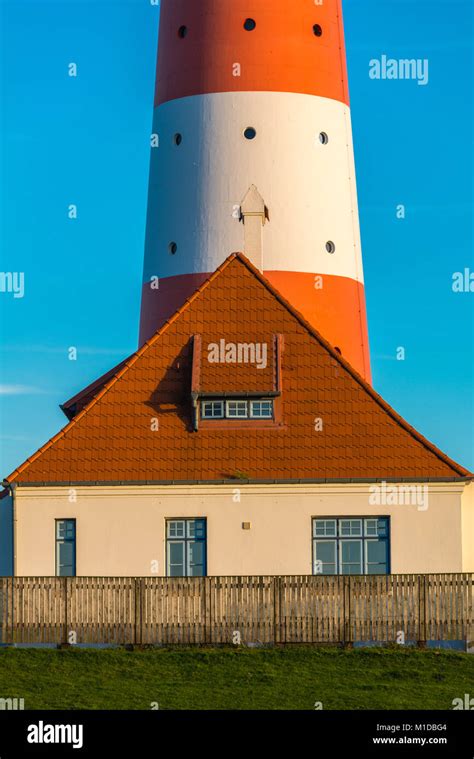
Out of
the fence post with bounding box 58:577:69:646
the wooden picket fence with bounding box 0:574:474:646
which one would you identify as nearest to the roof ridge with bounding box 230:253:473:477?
the wooden picket fence with bounding box 0:574:474:646

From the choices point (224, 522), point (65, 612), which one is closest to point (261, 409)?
point (224, 522)

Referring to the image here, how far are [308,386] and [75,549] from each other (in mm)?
5507

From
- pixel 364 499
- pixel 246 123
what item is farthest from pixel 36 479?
pixel 246 123

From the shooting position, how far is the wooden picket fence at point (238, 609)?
30516 mm

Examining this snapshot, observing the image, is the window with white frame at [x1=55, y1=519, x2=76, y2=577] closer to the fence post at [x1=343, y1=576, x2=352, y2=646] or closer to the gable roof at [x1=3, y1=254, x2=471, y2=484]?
the gable roof at [x1=3, y1=254, x2=471, y2=484]

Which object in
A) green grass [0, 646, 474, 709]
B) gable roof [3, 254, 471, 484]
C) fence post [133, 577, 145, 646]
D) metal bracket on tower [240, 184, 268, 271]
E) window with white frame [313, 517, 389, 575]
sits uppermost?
metal bracket on tower [240, 184, 268, 271]

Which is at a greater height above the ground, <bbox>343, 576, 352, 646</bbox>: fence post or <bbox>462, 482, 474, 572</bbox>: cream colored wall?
<bbox>462, 482, 474, 572</bbox>: cream colored wall

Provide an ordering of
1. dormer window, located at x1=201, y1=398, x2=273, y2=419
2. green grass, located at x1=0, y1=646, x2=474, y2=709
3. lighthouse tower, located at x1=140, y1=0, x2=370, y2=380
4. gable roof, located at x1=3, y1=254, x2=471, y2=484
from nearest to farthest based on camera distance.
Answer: green grass, located at x1=0, y1=646, x2=474, y2=709 < gable roof, located at x1=3, y1=254, x2=471, y2=484 < dormer window, located at x1=201, y1=398, x2=273, y2=419 < lighthouse tower, located at x1=140, y1=0, x2=370, y2=380

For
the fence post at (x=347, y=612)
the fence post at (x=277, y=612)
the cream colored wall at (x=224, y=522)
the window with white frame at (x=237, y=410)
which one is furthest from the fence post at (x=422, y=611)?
the window with white frame at (x=237, y=410)

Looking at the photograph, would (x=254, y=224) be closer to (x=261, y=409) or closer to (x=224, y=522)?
(x=261, y=409)

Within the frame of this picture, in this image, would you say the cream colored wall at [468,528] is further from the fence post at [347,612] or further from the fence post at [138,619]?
the fence post at [138,619]

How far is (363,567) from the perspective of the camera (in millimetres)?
33844

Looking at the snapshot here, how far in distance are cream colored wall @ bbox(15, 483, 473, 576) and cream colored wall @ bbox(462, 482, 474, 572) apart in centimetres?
60

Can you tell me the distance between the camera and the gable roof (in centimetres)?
3409
